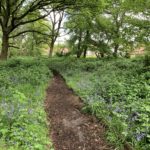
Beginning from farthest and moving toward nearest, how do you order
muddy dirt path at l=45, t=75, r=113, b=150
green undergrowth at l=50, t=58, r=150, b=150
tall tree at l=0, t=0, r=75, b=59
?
1. tall tree at l=0, t=0, r=75, b=59
2. muddy dirt path at l=45, t=75, r=113, b=150
3. green undergrowth at l=50, t=58, r=150, b=150

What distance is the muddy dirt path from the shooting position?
593cm

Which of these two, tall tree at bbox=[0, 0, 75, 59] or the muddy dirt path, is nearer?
the muddy dirt path

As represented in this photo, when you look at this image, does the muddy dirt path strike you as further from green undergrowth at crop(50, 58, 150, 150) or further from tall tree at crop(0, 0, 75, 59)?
tall tree at crop(0, 0, 75, 59)

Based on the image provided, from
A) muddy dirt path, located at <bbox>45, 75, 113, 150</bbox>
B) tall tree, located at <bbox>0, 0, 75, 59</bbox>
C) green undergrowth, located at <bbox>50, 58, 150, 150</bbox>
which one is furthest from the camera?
tall tree, located at <bbox>0, 0, 75, 59</bbox>

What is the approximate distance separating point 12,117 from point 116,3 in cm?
2092

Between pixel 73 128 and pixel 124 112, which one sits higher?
pixel 124 112

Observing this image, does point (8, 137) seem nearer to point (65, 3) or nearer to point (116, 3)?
point (65, 3)

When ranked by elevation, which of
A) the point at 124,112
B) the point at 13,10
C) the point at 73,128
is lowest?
the point at 73,128

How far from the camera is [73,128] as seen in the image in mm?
6898

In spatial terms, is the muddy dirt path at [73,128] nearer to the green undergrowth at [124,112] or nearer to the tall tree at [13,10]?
the green undergrowth at [124,112]

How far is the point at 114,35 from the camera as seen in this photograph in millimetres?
27562

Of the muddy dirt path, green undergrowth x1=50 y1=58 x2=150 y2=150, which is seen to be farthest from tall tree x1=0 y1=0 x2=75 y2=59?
the muddy dirt path

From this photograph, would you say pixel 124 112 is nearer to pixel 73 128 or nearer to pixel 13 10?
pixel 73 128

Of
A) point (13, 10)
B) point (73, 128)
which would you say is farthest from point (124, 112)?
point (13, 10)
